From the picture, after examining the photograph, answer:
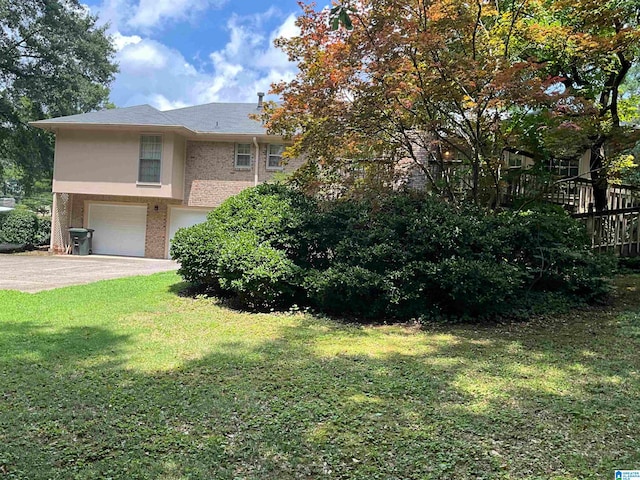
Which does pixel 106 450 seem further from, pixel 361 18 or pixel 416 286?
pixel 361 18

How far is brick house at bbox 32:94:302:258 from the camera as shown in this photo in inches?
629

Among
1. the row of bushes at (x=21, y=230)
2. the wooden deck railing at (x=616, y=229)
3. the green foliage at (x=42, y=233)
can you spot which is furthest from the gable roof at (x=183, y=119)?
the wooden deck railing at (x=616, y=229)

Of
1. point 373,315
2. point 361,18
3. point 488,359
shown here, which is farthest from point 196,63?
point 488,359

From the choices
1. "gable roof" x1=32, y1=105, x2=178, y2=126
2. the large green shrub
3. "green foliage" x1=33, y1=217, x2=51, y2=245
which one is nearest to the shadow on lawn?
"gable roof" x1=32, y1=105, x2=178, y2=126

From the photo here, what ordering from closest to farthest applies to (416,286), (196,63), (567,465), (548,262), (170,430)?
(567,465) → (170,430) → (416,286) → (548,262) → (196,63)

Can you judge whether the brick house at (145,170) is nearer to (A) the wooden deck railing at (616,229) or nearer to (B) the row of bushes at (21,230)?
(B) the row of bushes at (21,230)

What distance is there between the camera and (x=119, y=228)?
17219 mm

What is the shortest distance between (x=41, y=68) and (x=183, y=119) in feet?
29.9

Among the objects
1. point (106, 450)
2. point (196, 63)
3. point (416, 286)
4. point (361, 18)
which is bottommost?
point (106, 450)

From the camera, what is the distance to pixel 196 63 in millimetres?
29844

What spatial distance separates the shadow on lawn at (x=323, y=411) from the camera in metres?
2.55

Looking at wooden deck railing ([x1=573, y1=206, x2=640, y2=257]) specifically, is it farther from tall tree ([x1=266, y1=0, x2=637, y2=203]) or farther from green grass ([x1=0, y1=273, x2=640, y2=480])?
green grass ([x1=0, y1=273, x2=640, y2=480])

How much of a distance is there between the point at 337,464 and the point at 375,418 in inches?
26.2

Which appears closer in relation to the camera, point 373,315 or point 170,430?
point 170,430
